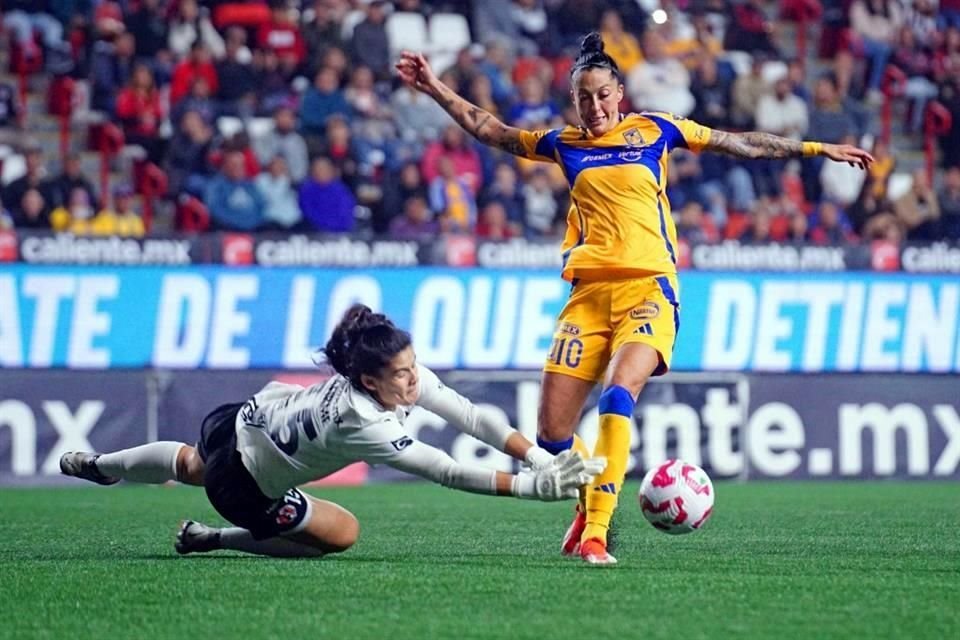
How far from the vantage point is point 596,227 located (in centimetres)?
866

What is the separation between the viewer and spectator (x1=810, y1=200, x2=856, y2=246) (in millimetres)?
19266

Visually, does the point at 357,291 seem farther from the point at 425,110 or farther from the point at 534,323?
the point at 425,110

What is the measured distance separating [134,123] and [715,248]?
5.96m

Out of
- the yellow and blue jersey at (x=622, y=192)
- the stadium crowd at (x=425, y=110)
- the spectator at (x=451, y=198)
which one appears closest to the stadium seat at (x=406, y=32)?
the stadium crowd at (x=425, y=110)

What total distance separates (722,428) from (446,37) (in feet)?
21.0

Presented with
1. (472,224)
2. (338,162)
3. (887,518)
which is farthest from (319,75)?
(887,518)

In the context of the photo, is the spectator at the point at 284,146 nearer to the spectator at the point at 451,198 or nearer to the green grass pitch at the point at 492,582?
the spectator at the point at 451,198

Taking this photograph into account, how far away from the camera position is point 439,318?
16.1m

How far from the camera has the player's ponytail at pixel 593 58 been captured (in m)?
8.36

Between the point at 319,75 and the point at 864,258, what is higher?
the point at 319,75

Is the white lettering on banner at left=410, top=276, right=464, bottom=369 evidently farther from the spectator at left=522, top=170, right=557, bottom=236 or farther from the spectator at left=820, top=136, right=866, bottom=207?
the spectator at left=820, top=136, right=866, bottom=207

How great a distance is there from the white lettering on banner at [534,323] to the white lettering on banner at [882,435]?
283cm

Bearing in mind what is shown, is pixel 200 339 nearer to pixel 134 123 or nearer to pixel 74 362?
pixel 74 362

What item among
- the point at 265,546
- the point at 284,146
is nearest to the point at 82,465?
the point at 265,546
